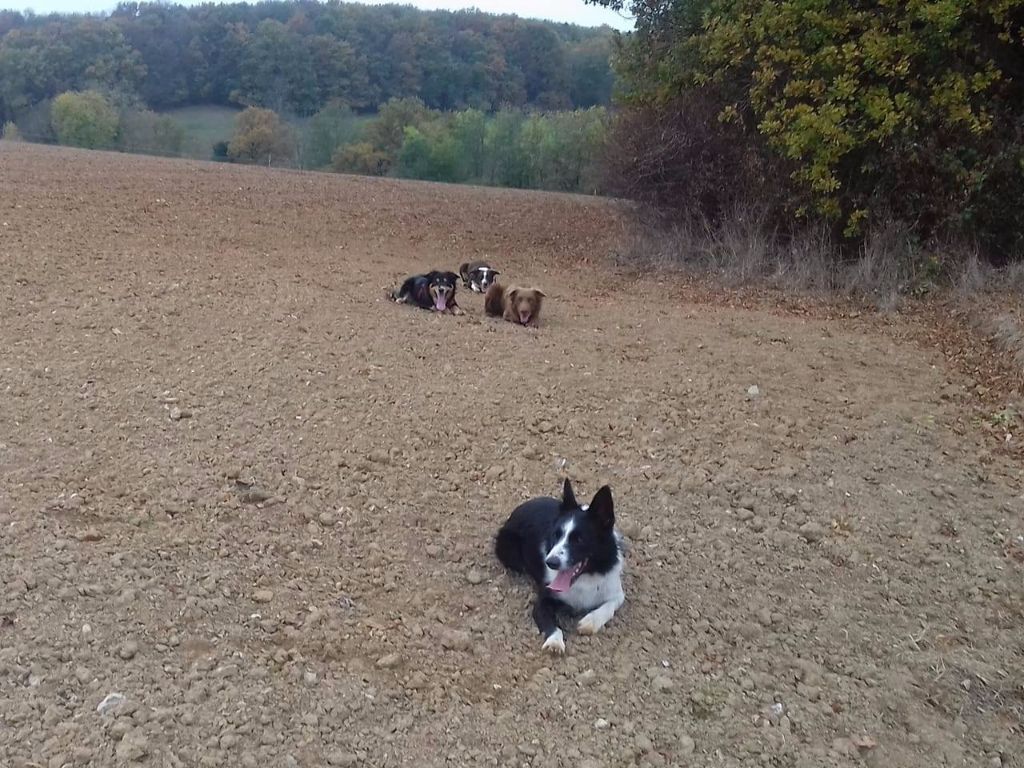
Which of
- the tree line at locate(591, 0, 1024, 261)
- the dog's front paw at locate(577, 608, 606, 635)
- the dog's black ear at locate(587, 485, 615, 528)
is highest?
the tree line at locate(591, 0, 1024, 261)

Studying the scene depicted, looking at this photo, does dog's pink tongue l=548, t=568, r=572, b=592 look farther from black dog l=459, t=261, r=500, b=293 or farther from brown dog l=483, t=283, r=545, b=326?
black dog l=459, t=261, r=500, b=293

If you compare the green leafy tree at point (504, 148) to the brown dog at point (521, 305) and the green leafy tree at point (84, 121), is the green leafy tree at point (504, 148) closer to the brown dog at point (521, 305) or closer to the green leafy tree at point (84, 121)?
the green leafy tree at point (84, 121)

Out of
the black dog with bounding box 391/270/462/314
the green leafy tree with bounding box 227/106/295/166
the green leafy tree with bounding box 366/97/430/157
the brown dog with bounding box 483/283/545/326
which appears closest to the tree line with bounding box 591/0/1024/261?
the brown dog with bounding box 483/283/545/326

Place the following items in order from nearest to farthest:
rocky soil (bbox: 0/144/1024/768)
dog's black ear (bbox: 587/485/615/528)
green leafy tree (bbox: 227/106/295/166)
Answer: rocky soil (bbox: 0/144/1024/768) → dog's black ear (bbox: 587/485/615/528) → green leafy tree (bbox: 227/106/295/166)

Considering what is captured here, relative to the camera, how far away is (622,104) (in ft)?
42.8

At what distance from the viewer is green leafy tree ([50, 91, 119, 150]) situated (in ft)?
125

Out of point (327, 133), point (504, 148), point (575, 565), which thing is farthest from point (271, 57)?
point (575, 565)

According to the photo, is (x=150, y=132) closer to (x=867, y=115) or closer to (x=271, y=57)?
(x=271, y=57)

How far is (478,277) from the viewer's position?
34.2ft

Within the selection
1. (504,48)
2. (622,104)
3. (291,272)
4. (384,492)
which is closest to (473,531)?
(384,492)

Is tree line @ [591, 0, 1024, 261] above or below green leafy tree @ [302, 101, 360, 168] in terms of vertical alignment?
above

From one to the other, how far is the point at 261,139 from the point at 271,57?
1304 centimetres

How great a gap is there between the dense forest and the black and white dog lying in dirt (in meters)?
41.8

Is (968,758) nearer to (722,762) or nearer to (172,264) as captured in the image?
(722,762)
